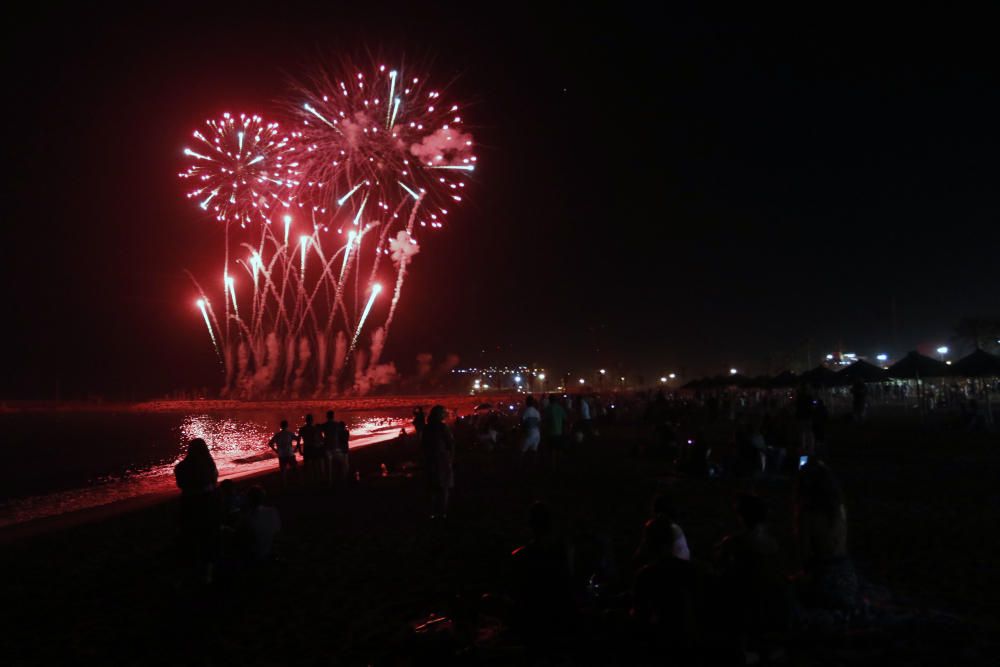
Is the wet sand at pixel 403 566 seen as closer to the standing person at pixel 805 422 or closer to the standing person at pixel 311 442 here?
the standing person at pixel 311 442

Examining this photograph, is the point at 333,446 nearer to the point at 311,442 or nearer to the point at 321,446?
the point at 321,446

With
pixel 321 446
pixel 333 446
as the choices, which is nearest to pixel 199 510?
pixel 333 446

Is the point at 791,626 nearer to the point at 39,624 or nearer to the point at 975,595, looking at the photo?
the point at 975,595

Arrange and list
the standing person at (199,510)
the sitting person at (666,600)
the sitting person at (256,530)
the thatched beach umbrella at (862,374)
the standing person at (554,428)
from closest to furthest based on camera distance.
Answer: the sitting person at (666,600) < the standing person at (199,510) < the sitting person at (256,530) < the standing person at (554,428) < the thatched beach umbrella at (862,374)

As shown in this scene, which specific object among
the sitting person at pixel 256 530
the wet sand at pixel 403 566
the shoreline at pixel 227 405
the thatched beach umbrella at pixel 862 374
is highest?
the thatched beach umbrella at pixel 862 374

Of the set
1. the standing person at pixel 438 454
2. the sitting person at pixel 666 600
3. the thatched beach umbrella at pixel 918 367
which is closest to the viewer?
the sitting person at pixel 666 600

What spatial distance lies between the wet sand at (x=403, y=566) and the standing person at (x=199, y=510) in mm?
360

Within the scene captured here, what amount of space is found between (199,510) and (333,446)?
681cm

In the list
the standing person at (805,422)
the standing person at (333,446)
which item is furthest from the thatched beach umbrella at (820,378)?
the standing person at (333,446)

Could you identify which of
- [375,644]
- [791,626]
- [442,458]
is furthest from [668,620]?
[442,458]

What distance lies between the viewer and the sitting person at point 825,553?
191 inches

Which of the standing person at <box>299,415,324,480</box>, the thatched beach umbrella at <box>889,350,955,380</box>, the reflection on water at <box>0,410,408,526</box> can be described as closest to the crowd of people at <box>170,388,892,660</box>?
the standing person at <box>299,415,324,480</box>

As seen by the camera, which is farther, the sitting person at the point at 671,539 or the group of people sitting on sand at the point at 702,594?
the sitting person at the point at 671,539

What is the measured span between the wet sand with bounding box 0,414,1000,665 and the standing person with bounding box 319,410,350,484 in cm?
69
